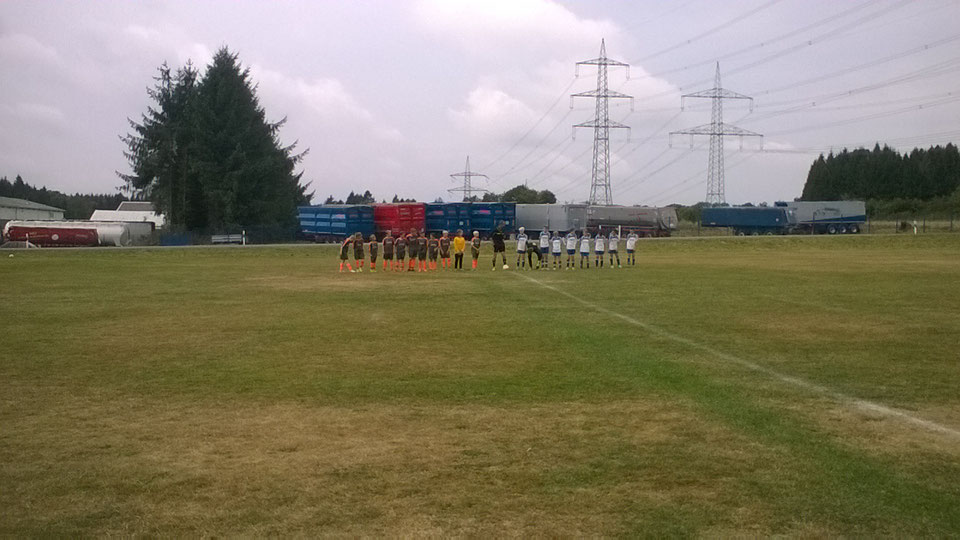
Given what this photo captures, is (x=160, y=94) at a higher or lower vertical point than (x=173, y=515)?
higher

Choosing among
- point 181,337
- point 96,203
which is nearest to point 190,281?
point 181,337

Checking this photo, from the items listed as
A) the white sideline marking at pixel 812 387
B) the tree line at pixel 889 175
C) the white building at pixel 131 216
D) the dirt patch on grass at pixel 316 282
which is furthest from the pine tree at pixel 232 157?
the tree line at pixel 889 175

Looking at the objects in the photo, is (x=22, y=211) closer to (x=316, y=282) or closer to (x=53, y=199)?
(x=53, y=199)

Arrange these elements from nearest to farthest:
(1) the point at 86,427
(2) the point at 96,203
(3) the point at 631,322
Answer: (1) the point at 86,427
(3) the point at 631,322
(2) the point at 96,203

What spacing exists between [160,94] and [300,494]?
8240 centimetres

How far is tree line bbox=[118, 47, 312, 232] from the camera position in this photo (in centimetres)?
7662

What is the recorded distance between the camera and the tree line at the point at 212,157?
76.6 m

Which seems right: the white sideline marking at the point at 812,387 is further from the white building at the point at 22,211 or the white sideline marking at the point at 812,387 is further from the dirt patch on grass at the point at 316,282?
the white building at the point at 22,211

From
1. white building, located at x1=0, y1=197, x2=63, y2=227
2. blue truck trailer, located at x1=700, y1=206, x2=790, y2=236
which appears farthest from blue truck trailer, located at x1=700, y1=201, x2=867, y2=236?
white building, located at x1=0, y1=197, x2=63, y2=227

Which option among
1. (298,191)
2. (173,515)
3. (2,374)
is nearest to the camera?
(173,515)

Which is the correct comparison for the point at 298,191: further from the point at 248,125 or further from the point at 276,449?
the point at 276,449

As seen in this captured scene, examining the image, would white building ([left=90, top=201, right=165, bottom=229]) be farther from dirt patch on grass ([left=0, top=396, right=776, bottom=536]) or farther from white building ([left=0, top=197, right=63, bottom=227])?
dirt patch on grass ([left=0, top=396, right=776, bottom=536])

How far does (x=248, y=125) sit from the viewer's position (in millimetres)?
78688

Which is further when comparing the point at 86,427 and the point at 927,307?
the point at 927,307
